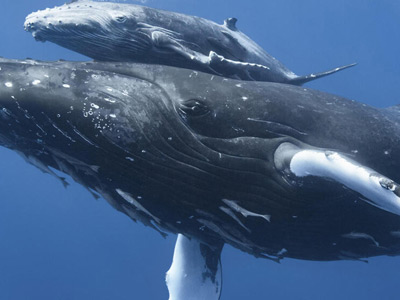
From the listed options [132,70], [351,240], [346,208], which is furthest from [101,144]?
[351,240]

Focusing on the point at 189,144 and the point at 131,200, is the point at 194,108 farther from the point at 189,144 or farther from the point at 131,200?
the point at 131,200

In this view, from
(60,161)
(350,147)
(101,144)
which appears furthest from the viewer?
(350,147)

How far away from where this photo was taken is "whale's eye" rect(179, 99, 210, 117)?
15.6 ft

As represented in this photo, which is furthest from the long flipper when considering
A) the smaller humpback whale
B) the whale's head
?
the whale's head

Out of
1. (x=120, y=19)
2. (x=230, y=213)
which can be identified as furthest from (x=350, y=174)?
(x=120, y=19)

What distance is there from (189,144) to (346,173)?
1.65 m

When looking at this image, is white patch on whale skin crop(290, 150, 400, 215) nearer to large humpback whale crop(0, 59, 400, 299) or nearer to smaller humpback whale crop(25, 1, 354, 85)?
large humpback whale crop(0, 59, 400, 299)

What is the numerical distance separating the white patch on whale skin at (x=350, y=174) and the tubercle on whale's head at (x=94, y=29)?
114 inches

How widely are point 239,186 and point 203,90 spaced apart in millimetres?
1167

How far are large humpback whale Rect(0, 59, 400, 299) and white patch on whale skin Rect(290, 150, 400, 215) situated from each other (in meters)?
0.01

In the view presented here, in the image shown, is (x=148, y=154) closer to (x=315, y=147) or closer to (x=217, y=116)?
(x=217, y=116)

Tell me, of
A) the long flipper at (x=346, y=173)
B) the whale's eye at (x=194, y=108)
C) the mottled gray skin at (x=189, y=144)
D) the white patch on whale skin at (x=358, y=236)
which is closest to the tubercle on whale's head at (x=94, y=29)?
the mottled gray skin at (x=189, y=144)

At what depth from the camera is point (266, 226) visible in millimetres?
5090

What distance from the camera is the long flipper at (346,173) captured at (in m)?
3.83
